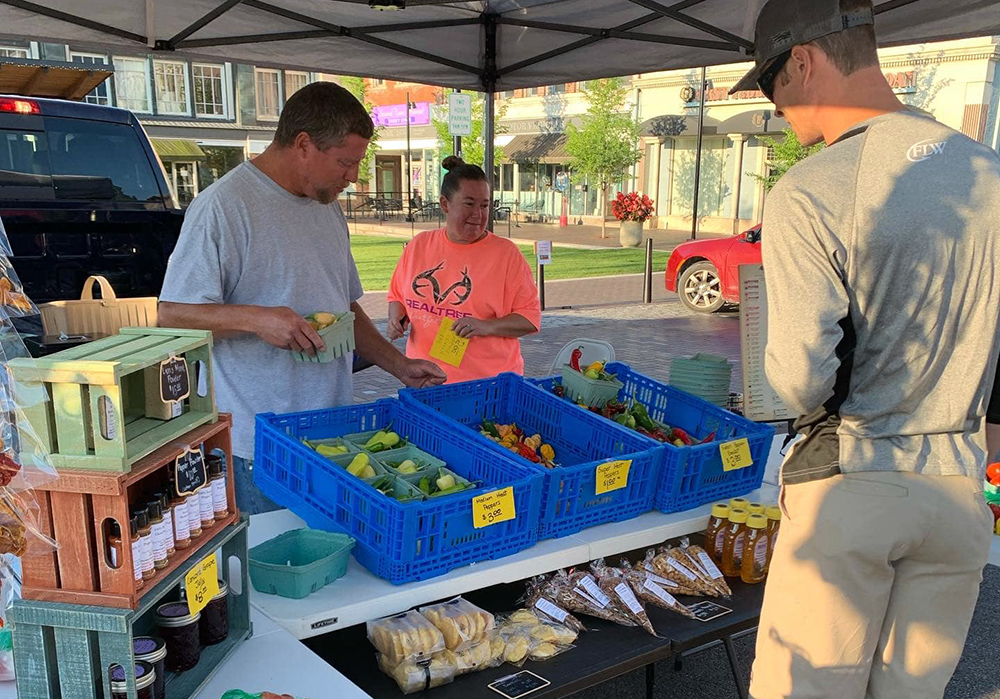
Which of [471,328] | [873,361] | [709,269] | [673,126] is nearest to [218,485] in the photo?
[873,361]

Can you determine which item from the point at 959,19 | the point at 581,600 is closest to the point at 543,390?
the point at 581,600

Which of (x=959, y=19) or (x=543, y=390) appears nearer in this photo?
(x=543, y=390)

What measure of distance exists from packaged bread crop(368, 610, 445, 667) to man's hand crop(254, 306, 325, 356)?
2.94 feet

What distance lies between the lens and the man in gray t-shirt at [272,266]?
2473 millimetres

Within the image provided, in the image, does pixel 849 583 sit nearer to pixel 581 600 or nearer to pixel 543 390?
pixel 581 600

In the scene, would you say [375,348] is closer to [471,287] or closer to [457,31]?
[471,287]

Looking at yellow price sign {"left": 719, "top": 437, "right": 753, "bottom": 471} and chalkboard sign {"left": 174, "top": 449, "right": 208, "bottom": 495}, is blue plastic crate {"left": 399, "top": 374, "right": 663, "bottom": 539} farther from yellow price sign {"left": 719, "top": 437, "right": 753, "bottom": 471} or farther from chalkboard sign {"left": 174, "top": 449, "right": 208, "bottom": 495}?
chalkboard sign {"left": 174, "top": 449, "right": 208, "bottom": 495}

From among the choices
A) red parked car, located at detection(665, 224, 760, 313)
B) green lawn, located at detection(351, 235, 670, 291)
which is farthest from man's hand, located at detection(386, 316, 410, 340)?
green lawn, located at detection(351, 235, 670, 291)

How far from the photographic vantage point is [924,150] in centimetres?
152

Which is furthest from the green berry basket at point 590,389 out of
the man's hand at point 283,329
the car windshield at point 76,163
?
the car windshield at point 76,163

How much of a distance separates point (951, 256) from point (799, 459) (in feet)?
1.60

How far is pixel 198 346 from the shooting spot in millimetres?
1611

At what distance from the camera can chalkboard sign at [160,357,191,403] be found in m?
1.49

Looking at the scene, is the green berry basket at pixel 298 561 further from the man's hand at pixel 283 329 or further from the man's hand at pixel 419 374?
the man's hand at pixel 419 374
